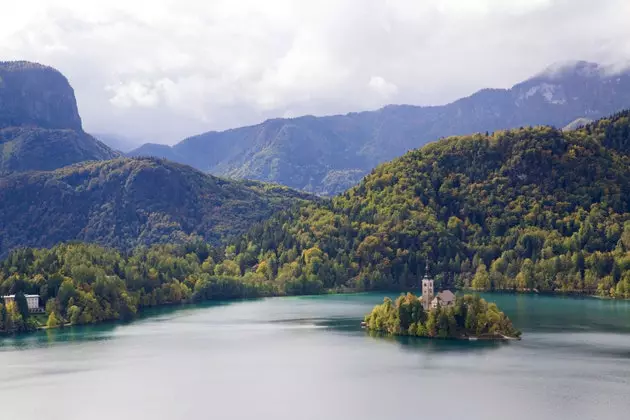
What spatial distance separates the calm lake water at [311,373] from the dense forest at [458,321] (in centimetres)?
237

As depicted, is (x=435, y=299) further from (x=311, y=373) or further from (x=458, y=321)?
(x=311, y=373)

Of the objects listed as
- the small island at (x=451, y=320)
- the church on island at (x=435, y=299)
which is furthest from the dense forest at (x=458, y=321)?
the church on island at (x=435, y=299)

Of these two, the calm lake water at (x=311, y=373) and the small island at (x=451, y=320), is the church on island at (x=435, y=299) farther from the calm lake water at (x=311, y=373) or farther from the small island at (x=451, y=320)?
the calm lake water at (x=311, y=373)

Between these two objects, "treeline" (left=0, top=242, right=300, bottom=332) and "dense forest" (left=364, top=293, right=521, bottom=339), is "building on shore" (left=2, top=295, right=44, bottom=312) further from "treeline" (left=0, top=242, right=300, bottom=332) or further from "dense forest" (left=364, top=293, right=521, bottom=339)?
"dense forest" (left=364, top=293, right=521, bottom=339)

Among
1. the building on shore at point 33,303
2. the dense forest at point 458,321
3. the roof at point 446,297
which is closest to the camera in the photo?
the dense forest at point 458,321

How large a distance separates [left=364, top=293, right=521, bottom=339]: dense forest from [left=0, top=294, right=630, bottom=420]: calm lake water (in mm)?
2372

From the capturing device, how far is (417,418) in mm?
73375

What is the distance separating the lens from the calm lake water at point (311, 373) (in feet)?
254

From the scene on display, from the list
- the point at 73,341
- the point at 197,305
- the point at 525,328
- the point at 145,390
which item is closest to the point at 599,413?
the point at 145,390

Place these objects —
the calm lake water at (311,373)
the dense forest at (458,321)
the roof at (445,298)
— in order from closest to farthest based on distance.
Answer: the calm lake water at (311,373)
the dense forest at (458,321)
the roof at (445,298)

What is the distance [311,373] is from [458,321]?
2438 centimetres

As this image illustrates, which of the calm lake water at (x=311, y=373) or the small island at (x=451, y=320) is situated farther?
the small island at (x=451, y=320)

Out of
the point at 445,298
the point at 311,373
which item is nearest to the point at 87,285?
the point at 445,298

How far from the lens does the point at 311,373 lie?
93688 mm
